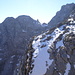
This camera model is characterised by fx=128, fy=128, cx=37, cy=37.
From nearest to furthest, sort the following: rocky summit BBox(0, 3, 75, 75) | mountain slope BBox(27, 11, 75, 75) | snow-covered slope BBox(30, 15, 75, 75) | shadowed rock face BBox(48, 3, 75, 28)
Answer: mountain slope BBox(27, 11, 75, 75), snow-covered slope BBox(30, 15, 75, 75), rocky summit BBox(0, 3, 75, 75), shadowed rock face BBox(48, 3, 75, 28)

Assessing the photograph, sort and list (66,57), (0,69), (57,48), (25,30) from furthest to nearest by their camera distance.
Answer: (25,30) < (0,69) < (57,48) < (66,57)

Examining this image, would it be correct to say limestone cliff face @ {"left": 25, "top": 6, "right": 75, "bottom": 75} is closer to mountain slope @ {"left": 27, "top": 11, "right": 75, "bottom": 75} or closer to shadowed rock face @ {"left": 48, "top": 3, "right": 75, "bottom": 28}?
mountain slope @ {"left": 27, "top": 11, "right": 75, "bottom": 75}

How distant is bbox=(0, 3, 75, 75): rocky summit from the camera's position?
29.7m

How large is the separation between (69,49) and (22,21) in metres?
103

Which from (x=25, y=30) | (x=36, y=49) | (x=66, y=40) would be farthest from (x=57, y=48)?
(x=25, y=30)

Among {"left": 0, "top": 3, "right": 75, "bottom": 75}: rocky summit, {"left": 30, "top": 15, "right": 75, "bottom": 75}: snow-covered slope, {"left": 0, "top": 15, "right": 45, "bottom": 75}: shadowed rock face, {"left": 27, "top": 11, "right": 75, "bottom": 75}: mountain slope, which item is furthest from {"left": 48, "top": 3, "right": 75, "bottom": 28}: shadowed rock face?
{"left": 27, "top": 11, "right": 75, "bottom": 75}: mountain slope

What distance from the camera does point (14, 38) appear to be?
11725cm

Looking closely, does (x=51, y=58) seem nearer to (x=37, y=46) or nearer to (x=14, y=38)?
(x=37, y=46)

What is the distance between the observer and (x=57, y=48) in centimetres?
3406

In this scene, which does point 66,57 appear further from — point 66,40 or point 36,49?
point 36,49

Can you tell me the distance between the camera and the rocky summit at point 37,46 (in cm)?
2967

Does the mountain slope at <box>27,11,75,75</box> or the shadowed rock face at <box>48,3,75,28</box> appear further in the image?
the shadowed rock face at <box>48,3,75,28</box>

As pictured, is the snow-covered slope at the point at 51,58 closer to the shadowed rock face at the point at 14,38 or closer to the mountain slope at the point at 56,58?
the mountain slope at the point at 56,58

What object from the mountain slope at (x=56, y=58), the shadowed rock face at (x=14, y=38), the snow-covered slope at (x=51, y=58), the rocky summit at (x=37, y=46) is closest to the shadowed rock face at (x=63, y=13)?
the rocky summit at (x=37, y=46)
